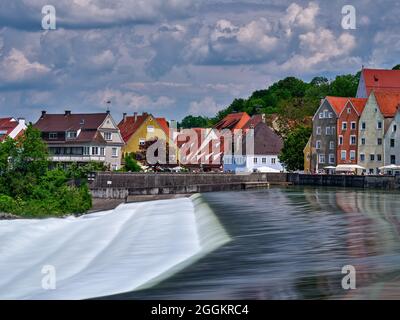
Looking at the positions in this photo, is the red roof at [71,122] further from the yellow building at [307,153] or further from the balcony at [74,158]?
the yellow building at [307,153]

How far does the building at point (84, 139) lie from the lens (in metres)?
104

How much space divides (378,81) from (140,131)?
34291 mm

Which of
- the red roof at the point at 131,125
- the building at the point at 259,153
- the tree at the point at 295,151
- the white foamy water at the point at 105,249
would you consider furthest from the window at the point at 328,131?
the white foamy water at the point at 105,249

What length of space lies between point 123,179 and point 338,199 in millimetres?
32661

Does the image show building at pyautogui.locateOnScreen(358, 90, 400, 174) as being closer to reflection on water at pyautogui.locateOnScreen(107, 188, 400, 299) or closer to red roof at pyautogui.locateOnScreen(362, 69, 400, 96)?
red roof at pyautogui.locateOnScreen(362, 69, 400, 96)

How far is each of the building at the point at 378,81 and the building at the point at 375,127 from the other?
19479 mm

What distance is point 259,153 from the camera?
393 ft

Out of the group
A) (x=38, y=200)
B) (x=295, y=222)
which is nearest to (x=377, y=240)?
(x=295, y=222)

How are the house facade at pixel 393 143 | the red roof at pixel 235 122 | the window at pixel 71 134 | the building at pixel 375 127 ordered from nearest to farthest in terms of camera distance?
→ the house facade at pixel 393 143
the building at pixel 375 127
the window at pixel 71 134
the red roof at pixel 235 122

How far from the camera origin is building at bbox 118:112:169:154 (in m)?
120

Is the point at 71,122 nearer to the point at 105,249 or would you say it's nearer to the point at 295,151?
the point at 295,151

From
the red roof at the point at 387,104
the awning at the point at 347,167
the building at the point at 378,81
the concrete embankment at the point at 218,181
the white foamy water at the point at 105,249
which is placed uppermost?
the building at the point at 378,81

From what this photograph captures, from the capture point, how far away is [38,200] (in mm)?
68562

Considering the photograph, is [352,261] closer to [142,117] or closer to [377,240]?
[377,240]
